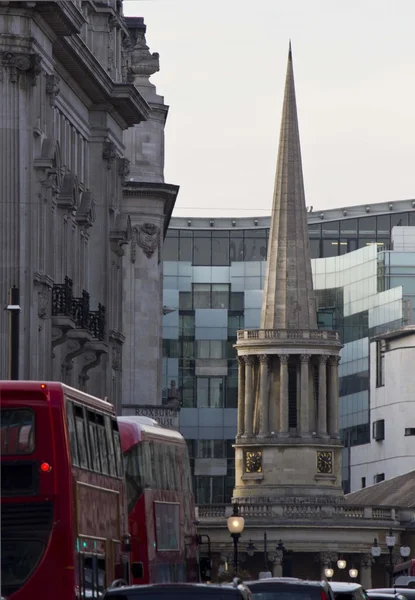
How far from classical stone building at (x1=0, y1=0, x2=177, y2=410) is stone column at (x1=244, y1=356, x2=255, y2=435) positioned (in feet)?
202

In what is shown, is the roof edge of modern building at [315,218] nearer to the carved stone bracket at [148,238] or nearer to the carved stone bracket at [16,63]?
the carved stone bracket at [148,238]

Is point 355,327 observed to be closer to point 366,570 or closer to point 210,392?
point 210,392

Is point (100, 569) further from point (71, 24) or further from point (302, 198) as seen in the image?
point (302, 198)

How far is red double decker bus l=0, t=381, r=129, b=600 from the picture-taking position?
124 feet

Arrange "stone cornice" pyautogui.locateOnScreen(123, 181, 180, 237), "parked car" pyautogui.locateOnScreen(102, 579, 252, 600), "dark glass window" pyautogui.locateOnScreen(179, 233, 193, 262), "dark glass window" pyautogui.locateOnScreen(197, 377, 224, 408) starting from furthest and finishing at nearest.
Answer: "dark glass window" pyautogui.locateOnScreen(179, 233, 193, 262)
"dark glass window" pyautogui.locateOnScreen(197, 377, 224, 408)
"stone cornice" pyautogui.locateOnScreen(123, 181, 180, 237)
"parked car" pyautogui.locateOnScreen(102, 579, 252, 600)

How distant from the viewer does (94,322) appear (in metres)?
73.9

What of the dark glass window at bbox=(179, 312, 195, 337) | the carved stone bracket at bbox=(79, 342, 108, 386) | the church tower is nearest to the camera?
the carved stone bracket at bbox=(79, 342, 108, 386)

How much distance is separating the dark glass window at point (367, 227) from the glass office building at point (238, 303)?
0.08 m

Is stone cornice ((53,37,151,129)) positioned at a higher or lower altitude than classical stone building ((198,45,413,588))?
higher

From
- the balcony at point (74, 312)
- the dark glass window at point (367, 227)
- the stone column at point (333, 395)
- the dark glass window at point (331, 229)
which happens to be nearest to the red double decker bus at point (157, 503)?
the balcony at point (74, 312)

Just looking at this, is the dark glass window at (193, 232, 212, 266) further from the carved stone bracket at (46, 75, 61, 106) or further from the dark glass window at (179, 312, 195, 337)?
the carved stone bracket at (46, 75, 61, 106)

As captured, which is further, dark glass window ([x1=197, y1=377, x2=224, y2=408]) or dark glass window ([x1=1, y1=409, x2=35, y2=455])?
dark glass window ([x1=197, y1=377, x2=224, y2=408])

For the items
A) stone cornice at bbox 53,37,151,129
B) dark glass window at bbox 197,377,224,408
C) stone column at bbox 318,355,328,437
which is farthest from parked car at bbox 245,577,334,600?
dark glass window at bbox 197,377,224,408

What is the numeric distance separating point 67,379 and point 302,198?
76682mm
